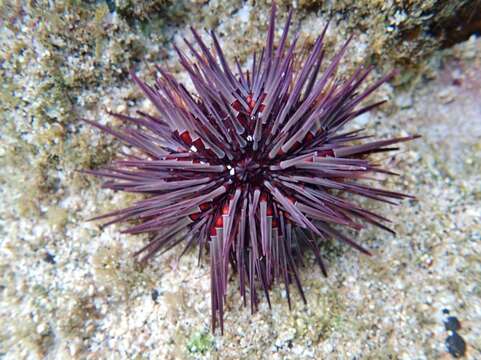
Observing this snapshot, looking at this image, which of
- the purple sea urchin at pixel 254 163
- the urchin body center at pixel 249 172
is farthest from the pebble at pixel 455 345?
the urchin body center at pixel 249 172

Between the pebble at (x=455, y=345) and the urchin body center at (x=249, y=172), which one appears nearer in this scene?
the urchin body center at (x=249, y=172)

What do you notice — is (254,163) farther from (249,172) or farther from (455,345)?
(455,345)

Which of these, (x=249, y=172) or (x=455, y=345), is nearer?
(x=249, y=172)

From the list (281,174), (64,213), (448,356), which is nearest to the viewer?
(281,174)

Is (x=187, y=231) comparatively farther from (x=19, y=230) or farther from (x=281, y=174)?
(x=19, y=230)

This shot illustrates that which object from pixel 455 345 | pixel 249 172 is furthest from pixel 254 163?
pixel 455 345

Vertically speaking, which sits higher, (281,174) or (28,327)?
(281,174)

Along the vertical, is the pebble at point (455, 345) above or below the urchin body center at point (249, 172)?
below

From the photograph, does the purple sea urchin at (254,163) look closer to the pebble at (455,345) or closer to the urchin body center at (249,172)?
the urchin body center at (249,172)

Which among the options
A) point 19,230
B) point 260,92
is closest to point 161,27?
point 260,92

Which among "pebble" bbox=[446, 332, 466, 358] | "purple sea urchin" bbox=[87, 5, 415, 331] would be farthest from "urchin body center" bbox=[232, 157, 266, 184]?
"pebble" bbox=[446, 332, 466, 358]

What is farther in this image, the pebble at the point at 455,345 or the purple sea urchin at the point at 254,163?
the pebble at the point at 455,345
